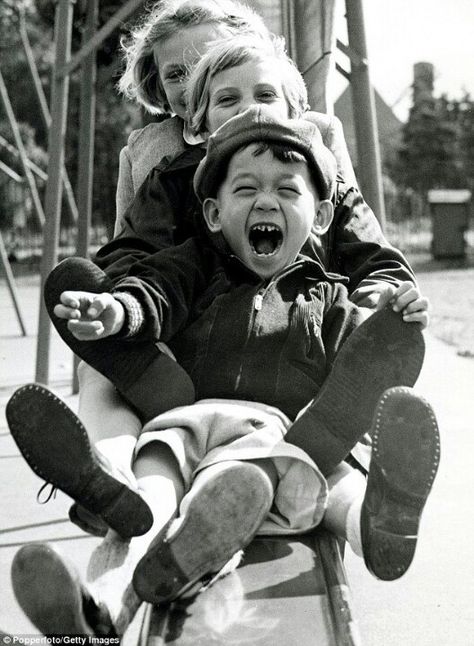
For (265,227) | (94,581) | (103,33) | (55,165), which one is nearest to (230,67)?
(265,227)

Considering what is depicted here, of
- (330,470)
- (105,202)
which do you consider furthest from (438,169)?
(330,470)

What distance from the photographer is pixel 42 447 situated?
5.63 ft

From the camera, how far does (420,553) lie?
318 centimetres

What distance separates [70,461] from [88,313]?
285mm

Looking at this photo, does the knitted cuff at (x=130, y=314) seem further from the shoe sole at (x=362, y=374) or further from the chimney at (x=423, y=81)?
the chimney at (x=423, y=81)

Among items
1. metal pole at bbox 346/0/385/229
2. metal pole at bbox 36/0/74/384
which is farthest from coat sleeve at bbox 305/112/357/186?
metal pole at bbox 36/0/74/384

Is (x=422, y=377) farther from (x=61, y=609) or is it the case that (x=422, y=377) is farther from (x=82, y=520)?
(x=61, y=609)

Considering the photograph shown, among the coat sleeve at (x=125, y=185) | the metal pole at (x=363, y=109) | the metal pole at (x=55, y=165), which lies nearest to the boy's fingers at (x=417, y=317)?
the coat sleeve at (x=125, y=185)

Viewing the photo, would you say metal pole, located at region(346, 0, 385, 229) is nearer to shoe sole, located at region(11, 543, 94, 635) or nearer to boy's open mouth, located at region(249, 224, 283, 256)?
boy's open mouth, located at region(249, 224, 283, 256)

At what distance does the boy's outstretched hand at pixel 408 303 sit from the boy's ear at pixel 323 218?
1.45 feet

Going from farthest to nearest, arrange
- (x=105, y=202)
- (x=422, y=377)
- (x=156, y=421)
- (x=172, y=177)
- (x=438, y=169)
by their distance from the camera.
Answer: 1. (x=438, y=169)
2. (x=105, y=202)
3. (x=422, y=377)
4. (x=172, y=177)
5. (x=156, y=421)

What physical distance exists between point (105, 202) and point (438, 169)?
9.64 meters

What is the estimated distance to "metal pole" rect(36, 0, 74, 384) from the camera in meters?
5.04

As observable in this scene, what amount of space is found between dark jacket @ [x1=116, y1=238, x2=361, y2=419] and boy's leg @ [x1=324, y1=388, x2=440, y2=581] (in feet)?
1.32
